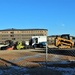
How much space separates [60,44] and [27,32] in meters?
63.7

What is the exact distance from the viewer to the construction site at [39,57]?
46.8 ft

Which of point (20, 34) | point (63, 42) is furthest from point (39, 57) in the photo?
point (20, 34)

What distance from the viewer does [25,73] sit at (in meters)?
13.5

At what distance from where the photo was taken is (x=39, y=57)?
89.4ft

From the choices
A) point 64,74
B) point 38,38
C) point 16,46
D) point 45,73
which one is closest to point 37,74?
point 45,73

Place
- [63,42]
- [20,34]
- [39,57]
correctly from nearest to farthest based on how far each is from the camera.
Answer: [39,57], [63,42], [20,34]

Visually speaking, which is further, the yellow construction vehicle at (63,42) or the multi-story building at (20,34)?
the multi-story building at (20,34)

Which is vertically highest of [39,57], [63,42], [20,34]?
[20,34]

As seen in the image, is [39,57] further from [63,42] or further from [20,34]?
[20,34]

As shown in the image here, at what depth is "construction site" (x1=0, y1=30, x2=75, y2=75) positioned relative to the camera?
14.2 meters

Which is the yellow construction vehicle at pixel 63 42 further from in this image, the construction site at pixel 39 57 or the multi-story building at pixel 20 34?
the multi-story building at pixel 20 34

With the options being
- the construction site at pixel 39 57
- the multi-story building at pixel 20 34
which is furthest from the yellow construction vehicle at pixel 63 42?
the multi-story building at pixel 20 34

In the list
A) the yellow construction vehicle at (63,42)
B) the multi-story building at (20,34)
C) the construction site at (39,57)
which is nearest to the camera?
the construction site at (39,57)

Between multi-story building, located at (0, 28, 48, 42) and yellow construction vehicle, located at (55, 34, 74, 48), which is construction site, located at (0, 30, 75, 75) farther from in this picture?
multi-story building, located at (0, 28, 48, 42)
